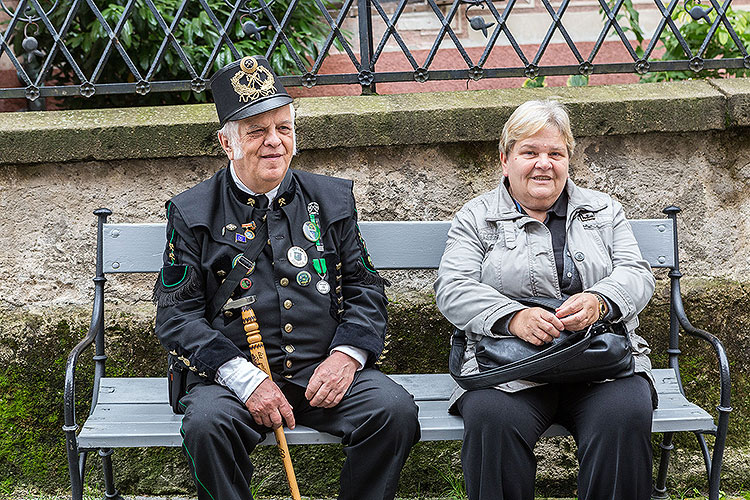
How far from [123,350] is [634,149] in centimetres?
223

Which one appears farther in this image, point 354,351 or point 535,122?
point 535,122

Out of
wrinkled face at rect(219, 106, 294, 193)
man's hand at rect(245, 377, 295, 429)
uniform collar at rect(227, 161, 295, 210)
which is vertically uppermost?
wrinkled face at rect(219, 106, 294, 193)

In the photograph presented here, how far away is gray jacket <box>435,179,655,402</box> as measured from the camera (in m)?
3.02

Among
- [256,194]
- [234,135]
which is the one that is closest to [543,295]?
[256,194]

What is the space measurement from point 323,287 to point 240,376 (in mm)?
419

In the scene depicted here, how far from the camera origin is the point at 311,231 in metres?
3.07

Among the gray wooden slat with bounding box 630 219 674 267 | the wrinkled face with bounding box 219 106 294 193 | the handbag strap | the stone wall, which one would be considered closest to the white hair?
the wrinkled face with bounding box 219 106 294 193

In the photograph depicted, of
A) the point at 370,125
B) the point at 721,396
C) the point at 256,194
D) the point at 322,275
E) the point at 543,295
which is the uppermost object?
the point at 370,125

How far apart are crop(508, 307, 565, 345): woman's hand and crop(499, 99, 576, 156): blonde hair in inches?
24.6

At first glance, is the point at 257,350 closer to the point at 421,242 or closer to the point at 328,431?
the point at 328,431

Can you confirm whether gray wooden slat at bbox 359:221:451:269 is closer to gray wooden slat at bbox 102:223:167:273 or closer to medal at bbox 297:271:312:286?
medal at bbox 297:271:312:286

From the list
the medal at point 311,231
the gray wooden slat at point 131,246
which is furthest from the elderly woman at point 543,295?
the gray wooden slat at point 131,246

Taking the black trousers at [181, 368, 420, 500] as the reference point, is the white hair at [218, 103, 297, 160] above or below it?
above

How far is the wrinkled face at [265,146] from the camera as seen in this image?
9.71 feet
